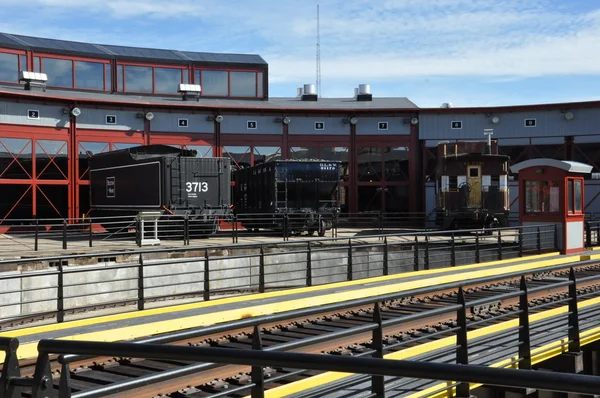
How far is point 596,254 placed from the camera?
2305 cm

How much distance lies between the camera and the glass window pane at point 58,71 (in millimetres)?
40594

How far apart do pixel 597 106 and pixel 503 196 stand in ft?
36.1

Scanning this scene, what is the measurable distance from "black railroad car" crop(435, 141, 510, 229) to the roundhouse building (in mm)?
6989

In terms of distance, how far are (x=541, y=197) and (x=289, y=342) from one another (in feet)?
62.9

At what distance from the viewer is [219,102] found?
4347 centimetres

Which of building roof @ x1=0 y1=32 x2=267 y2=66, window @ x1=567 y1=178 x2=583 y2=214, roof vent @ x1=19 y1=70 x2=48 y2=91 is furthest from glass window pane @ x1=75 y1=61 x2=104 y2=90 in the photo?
window @ x1=567 y1=178 x2=583 y2=214

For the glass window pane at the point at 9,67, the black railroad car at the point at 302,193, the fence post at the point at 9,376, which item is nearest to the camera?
the fence post at the point at 9,376

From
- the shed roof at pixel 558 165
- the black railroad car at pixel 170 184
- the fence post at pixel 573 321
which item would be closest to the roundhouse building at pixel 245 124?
the black railroad car at pixel 170 184

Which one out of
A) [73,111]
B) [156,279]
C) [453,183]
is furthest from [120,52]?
[156,279]

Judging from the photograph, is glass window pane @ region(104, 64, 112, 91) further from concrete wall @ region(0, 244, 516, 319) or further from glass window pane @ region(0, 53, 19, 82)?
concrete wall @ region(0, 244, 516, 319)

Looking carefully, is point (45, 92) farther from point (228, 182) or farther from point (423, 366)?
point (423, 366)

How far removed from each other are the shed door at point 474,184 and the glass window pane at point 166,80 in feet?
65.3

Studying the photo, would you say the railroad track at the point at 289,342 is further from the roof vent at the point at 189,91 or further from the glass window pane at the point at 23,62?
the glass window pane at the point at 23,62

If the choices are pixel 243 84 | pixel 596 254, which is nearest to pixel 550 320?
pixel 596 254
